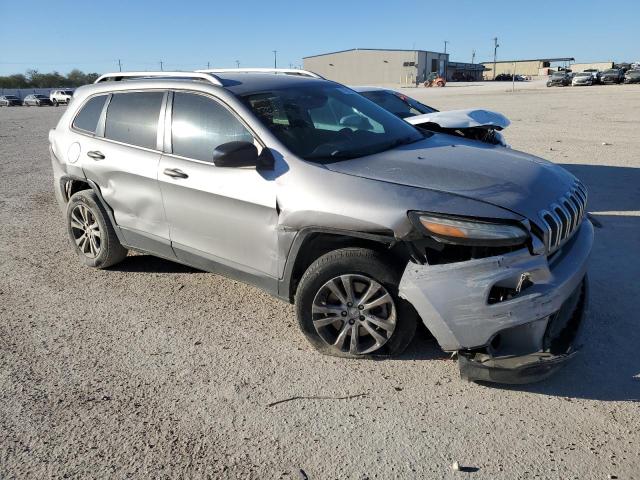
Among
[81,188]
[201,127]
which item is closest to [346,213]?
[201,127]

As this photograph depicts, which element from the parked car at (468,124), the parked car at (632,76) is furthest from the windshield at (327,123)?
the parked car at (632,76)

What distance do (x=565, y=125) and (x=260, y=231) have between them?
15.0 meters

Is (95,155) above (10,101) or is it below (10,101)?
below

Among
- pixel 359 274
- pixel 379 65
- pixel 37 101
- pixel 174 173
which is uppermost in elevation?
pixel 379 65

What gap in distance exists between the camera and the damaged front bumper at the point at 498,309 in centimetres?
281

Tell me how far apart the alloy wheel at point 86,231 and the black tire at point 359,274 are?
2472 millimetres

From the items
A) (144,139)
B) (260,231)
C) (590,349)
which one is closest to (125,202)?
(144,139)

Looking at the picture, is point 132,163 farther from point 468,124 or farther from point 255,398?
point 468,124

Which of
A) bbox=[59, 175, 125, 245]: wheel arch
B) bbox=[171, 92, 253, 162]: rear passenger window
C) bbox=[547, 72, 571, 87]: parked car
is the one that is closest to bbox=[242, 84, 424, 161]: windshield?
bbox=[171, 92, 253, 162]: rear passenger window

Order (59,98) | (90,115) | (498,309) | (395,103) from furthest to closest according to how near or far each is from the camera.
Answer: (59,98) < (395,103) < (90,115) < (498,309)

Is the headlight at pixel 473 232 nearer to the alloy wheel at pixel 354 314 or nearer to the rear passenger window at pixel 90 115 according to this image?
the alloy wheel at pixel 354 314

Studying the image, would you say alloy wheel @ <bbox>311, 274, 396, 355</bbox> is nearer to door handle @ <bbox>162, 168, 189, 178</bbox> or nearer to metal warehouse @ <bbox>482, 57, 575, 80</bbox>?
door handle @ <bbox>162, 168, 189, 178</bbox>

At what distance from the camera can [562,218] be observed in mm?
3156

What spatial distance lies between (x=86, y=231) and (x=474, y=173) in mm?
3654
